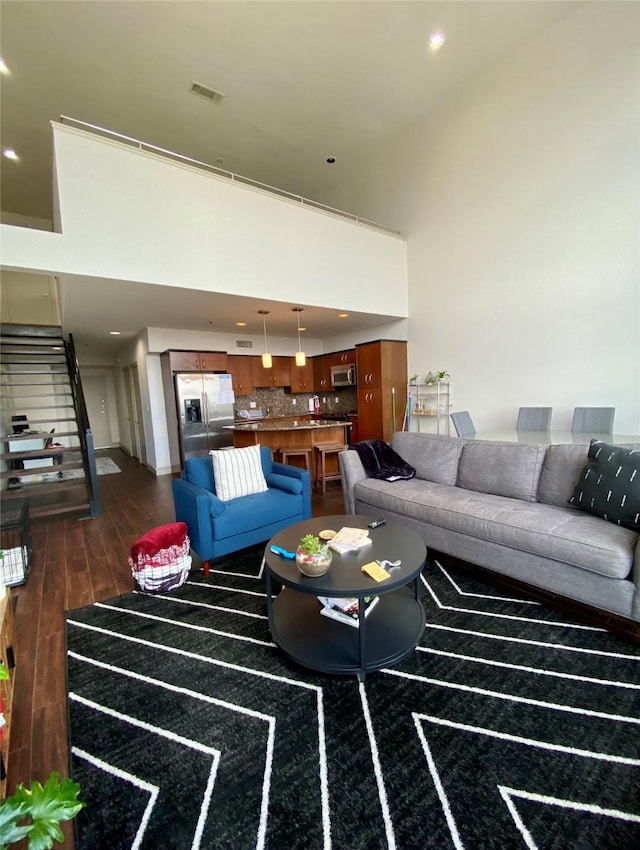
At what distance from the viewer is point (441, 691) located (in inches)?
63.6

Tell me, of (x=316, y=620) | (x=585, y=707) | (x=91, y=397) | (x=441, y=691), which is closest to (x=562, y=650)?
(x=585, y=707)

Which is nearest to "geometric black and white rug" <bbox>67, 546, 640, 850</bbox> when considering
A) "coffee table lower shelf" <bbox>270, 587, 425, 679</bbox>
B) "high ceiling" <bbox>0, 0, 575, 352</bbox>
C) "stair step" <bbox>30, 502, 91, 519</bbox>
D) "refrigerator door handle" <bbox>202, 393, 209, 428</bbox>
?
"coffee table lower shelf" <bbox>270, 587, 425, 679</bbox>

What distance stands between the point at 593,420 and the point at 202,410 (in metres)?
5.67

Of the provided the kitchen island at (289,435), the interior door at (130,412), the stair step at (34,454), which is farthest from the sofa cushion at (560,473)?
the interior door at (130,412)

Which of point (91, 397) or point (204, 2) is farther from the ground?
point (204, 2)

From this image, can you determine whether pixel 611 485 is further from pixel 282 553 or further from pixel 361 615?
pixel 282 553

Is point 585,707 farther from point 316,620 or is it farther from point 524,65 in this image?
point 524,65

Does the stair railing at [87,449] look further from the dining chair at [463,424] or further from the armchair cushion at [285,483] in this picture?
the dining chair at [463,424]

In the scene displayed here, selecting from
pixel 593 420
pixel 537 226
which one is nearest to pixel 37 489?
pixel 593 420

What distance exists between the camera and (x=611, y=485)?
7.21 ft

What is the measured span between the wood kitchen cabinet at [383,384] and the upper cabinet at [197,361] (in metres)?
2.57

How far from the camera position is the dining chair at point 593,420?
3.77 metres

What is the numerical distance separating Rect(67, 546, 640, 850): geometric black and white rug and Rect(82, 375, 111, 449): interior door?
9.62m

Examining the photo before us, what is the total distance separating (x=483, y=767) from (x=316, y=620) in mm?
941
